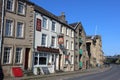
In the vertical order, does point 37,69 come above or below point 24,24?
below

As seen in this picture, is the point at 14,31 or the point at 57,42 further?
the point at 57,42

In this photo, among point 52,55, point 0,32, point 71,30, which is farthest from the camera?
point 71,30

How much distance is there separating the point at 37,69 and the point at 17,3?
31.2ft

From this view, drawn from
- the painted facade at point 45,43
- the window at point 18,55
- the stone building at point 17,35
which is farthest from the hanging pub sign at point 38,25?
the window at point 18,55

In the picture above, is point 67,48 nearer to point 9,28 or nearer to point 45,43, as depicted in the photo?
point 45,43

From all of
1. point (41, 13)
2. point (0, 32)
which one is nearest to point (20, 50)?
point (0, 32)

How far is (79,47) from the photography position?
185 feet

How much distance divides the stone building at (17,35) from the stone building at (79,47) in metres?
20.6

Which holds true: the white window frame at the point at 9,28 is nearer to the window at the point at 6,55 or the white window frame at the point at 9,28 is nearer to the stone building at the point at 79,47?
the window at the point at 6,55

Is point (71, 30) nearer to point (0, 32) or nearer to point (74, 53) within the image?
point (74, 53)

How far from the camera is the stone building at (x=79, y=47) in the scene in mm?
53341

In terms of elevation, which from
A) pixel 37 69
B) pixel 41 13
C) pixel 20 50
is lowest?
pixel 37 69

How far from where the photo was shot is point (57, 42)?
41.8 m

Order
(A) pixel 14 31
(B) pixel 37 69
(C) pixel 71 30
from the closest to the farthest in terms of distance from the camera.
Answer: (A) pixel 14 31 < (B) pixel 37 69 < (C) pixel 71 30
